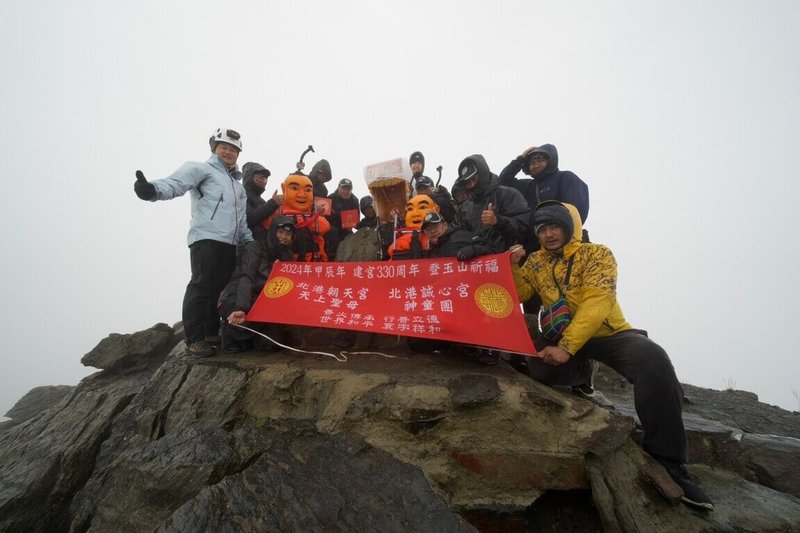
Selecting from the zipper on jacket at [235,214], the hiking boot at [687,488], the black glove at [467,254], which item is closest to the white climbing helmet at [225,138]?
the zipper on jacket at [235,214]

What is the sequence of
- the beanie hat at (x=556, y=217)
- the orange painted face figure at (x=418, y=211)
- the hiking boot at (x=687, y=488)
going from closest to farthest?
the hiking boot at (x=687, y=488) < the beanie hat at (x=556, y=217) < the orange painted face figure at (x=418, y=211)

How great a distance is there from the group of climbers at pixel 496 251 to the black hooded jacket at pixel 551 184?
0.07ft

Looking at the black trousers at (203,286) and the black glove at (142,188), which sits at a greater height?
the black glove at (142,188)

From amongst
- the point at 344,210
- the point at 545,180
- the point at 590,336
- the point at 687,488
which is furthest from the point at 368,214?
the point at 687,488

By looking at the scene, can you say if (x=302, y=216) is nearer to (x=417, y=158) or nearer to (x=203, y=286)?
(x=203, y=286)

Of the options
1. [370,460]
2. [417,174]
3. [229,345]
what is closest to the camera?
[370,460]

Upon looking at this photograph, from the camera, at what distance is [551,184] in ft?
19.4

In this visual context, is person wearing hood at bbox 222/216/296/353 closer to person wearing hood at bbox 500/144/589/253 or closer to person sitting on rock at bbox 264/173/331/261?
person sitting on rock at bbox 264/173/331/261

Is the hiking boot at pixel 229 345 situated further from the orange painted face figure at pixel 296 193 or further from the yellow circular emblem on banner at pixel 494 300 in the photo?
the yellow circular emblem on banner at pixel 494 300

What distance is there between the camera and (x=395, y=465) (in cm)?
305

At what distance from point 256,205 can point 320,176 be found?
2608 millimetres

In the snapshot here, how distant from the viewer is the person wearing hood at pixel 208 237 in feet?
16.3

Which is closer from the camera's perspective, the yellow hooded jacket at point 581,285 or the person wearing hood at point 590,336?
the person wearing hood at point 590,336

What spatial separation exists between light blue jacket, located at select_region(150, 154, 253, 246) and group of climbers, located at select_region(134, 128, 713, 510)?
2 centimetres
